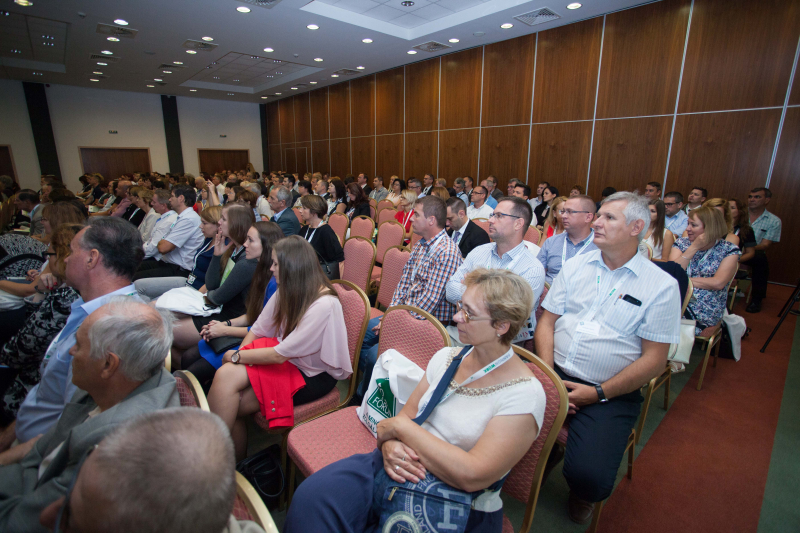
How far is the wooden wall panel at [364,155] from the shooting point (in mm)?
11492

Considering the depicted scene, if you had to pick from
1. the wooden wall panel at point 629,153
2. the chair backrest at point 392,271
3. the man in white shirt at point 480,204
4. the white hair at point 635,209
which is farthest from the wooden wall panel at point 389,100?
the white hair at point 635,209

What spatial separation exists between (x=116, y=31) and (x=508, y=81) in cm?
773

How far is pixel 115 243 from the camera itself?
6.21ft

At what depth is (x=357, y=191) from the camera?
6.80 meters

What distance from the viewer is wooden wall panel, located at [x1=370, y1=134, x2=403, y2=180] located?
10609 mm

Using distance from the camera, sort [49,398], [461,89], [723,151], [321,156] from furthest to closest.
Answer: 1. [321,156]
2. [461,89]
3. [723,151]
4. [49,398]

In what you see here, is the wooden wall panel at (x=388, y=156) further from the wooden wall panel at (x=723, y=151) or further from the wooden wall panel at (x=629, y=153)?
the wooden wall panel at (x=723, y=151)

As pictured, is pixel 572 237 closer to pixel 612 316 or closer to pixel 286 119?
pixel 612 316

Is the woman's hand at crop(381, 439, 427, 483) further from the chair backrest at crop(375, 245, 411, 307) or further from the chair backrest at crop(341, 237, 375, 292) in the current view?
the chair backrest at crop(341, 237, 375, 292)

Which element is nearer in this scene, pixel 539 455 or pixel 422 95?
pixel 539 455

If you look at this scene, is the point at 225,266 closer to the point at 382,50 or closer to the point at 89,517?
the point at 89,517

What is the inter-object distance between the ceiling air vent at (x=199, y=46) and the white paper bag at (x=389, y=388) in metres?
9.09

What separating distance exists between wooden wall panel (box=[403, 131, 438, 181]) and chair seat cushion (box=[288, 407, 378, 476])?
865 centimetres

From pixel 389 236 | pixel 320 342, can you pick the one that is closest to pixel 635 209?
pixel 320 342
